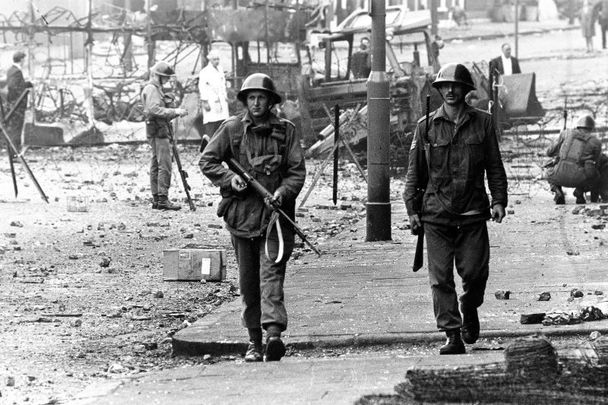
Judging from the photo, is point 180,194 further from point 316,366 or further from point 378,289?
point 316,366

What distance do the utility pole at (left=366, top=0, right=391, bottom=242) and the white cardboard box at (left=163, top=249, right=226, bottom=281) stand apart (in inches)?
116

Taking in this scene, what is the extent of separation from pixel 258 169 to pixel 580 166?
1068 centimetres

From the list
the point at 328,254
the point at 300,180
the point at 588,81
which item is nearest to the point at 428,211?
the point at 300,180

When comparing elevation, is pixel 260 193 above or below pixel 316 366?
above

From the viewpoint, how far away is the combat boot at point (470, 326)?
877cm

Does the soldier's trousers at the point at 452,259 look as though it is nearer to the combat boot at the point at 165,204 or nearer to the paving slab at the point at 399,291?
the paving slab at the point at 399,291

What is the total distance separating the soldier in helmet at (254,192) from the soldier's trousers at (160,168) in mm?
9655

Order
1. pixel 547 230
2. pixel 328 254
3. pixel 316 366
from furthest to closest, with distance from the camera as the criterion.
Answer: pixel 547 230
pixel 328 254
pixel 316 366

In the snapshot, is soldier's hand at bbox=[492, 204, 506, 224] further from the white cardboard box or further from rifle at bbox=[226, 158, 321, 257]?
the white cardboard box

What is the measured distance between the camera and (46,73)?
35656 mm

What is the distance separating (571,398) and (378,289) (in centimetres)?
515

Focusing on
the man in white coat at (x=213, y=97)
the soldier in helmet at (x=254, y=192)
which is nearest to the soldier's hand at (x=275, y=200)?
the soldier in helmet at (x=254, y=192)

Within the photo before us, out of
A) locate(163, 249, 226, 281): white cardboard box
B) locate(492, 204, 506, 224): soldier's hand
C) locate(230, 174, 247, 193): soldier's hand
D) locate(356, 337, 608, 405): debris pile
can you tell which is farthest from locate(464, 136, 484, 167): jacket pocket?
locate(163, 249, 226, 281): white cardboard box

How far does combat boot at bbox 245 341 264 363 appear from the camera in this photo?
27.9ft
